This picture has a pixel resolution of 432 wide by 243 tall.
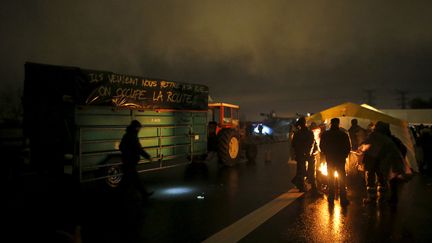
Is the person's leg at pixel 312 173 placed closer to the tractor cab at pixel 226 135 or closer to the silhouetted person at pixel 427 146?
the tractor cab at pixel 226 135

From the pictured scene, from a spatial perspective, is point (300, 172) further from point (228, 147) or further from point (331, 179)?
point (228, 147)

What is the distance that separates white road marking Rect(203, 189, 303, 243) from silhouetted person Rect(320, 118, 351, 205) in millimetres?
1096

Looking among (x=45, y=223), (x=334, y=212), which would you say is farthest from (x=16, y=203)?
(x=334, y=212)

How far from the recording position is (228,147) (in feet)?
46.8

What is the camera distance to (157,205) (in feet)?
25.5

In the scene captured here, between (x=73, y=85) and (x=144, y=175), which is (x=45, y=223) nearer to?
(x=73, y=85)

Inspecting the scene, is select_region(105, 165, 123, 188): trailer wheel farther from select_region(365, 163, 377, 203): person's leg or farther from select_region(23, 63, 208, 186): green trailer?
select_region(365, 163, 377, 203): person's leg

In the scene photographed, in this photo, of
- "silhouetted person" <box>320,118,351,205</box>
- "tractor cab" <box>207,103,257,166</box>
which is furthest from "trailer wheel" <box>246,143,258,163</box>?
"silhouetted person" <box>320,118,351,205</box>

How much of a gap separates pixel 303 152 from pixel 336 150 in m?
1.18

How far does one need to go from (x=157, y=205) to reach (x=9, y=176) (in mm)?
5120

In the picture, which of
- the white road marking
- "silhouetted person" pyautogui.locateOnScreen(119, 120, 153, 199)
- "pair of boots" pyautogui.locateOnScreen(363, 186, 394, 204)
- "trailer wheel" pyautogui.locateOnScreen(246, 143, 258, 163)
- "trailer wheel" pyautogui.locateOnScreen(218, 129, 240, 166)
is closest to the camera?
the white road marking

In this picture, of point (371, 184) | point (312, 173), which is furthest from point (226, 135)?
point (371, 184)

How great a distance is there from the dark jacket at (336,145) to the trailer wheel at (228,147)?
665 cm

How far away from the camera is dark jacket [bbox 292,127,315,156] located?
8.66m
